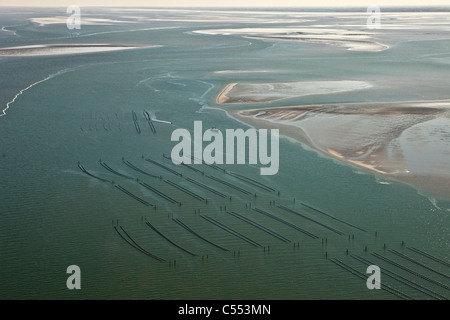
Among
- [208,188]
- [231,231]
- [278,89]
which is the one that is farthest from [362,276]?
[278,89]

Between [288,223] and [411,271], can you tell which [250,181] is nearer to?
[288,223]

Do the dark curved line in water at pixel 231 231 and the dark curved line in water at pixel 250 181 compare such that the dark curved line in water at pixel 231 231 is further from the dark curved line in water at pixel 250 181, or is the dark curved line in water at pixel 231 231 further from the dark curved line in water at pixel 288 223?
the dark curved line in water at pixel 250 181

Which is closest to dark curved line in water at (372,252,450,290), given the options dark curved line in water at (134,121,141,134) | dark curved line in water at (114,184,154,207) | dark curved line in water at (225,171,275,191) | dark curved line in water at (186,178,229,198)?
dark curved line in water at (225,171,275,191)

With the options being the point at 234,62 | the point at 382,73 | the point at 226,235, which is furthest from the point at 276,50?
the point at 226,235

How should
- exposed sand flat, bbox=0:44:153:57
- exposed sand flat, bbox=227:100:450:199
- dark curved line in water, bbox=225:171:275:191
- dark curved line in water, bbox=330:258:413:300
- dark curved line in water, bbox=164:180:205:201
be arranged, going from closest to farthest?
dark curved line in water, bbox=330:258:413:300
dark curved line in water, bbox=164:180:205:201
dark curved line in water, bbox=225:171:275:191
exposed sand flat, bbox=227:100:450:199
exposed sand flat, bbox=0:44:153:57

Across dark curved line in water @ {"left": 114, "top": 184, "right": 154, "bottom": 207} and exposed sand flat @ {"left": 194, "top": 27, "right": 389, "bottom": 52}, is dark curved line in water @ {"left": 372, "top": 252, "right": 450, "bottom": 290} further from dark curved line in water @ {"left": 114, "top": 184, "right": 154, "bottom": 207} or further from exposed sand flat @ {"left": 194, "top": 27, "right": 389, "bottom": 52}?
exposed sand flat @ {"left": 194, "top": 27, "right": 389, "bottom": 52}

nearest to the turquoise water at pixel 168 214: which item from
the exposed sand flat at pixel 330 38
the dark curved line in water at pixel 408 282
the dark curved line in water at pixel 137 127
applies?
the dark curved line in water at pixel 408 282

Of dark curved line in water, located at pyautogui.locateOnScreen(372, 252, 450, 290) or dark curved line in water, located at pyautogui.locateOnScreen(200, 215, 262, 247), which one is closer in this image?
dark curved line in water, located at pyautogui.locateOnScreen(372, 252, 450, 290)
